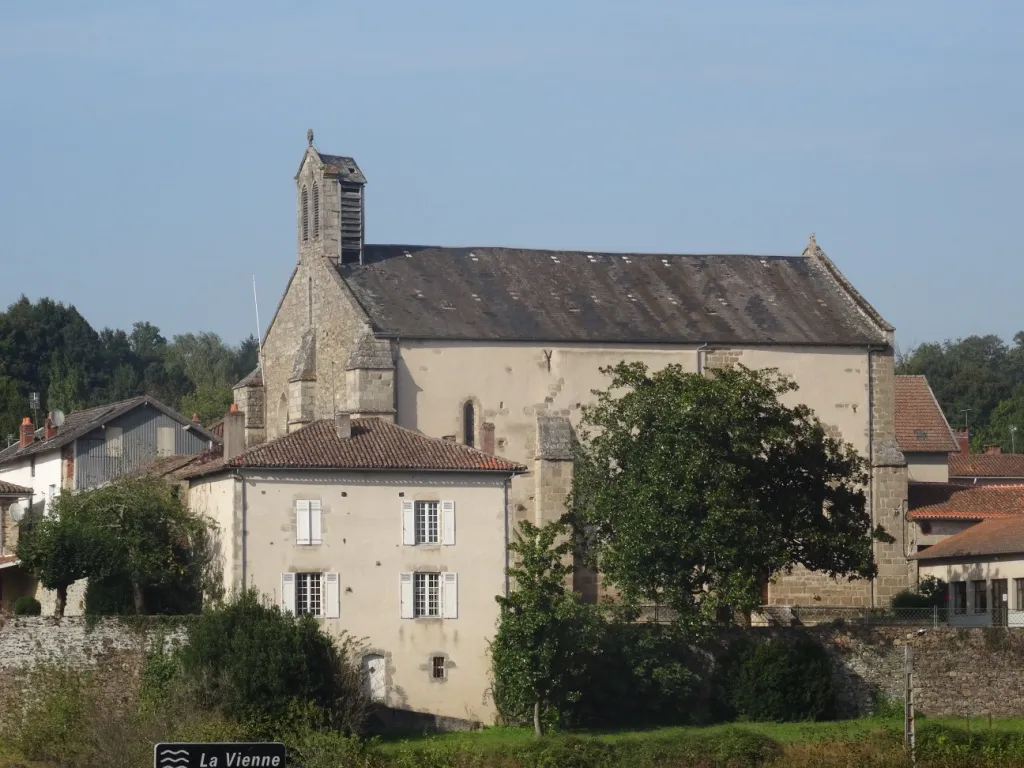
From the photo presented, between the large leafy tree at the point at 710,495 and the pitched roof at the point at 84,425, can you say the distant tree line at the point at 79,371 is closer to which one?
the pitched roof at the point at 84,425

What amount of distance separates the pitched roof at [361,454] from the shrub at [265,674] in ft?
12.8

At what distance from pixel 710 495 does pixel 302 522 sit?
9.14 metres

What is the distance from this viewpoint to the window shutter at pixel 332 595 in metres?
38.8

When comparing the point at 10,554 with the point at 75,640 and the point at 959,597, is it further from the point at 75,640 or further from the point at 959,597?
the point at 959,597

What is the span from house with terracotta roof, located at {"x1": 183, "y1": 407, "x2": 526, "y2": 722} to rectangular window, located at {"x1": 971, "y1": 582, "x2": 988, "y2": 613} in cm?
1413

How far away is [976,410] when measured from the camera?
385 ft

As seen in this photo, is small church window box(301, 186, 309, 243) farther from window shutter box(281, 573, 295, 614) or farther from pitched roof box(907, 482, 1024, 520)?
pitched roof box(907, 482, 1024, 520)

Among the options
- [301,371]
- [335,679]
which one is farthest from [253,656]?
[301,371]

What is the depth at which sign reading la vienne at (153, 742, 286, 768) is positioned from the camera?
9.56 metres

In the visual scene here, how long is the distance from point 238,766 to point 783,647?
31.8 m

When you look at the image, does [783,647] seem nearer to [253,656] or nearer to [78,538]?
[253,656]

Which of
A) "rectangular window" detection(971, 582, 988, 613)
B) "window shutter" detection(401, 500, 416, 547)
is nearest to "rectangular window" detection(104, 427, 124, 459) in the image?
"window shutter" detection(401, 500, 416, 547)

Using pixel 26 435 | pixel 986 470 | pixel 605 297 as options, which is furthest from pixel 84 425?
pixel 986 470

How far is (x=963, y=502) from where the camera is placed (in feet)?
173
